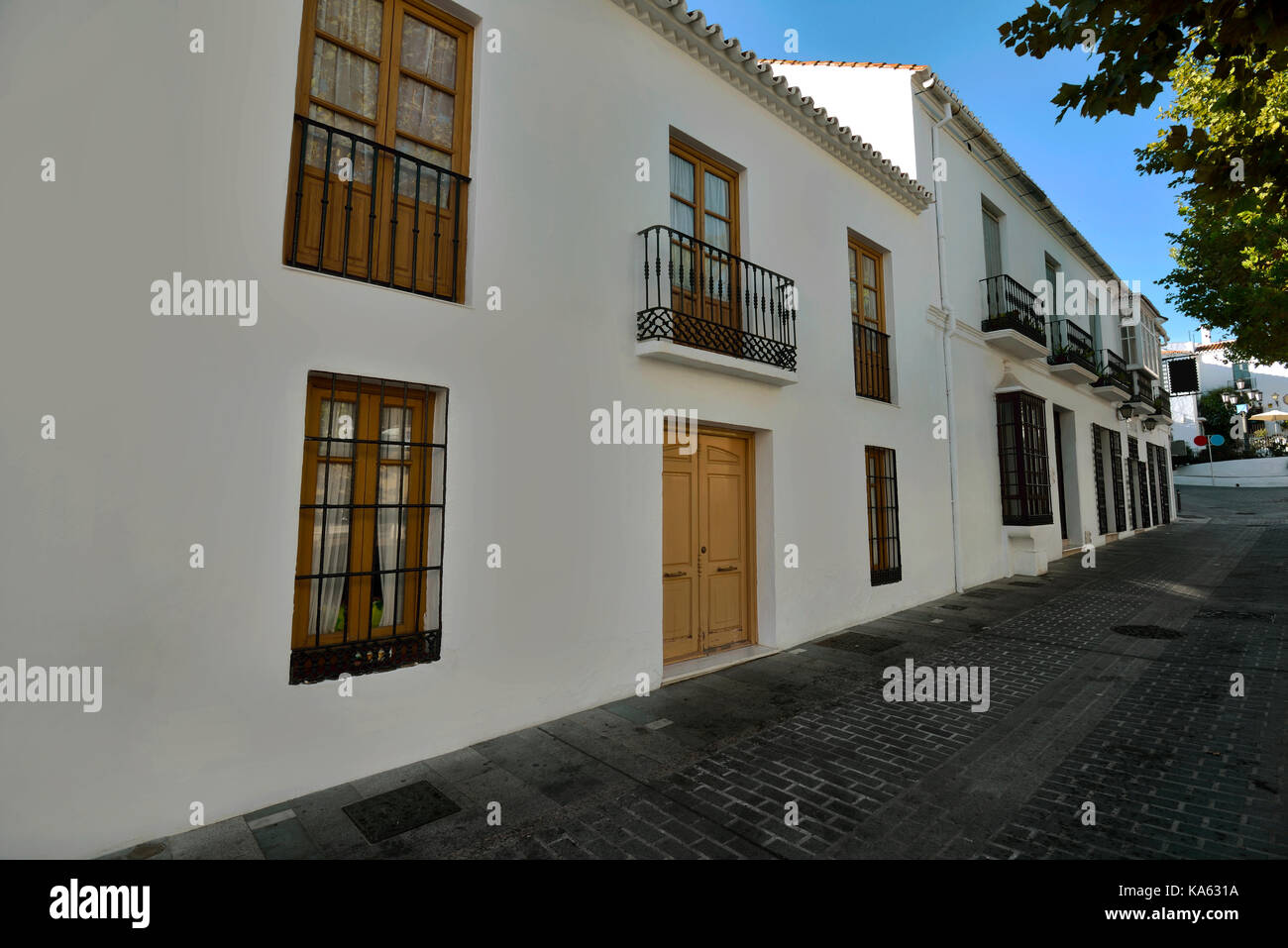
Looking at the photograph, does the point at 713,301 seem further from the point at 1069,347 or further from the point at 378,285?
the point at 1069,347

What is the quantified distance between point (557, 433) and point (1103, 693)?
192 inches

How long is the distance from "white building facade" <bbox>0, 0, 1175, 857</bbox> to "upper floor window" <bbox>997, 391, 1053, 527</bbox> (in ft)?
17.0

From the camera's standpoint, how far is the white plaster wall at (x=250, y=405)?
265 cm

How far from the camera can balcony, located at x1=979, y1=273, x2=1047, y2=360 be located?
409 inches

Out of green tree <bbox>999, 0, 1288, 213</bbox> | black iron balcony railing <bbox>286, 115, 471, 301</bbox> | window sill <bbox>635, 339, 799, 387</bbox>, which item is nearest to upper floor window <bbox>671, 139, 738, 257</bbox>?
window sill <bbox>635, 339, 799, 387</bbox>

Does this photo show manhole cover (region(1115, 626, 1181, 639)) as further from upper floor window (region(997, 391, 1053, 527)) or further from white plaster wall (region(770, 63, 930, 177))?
white plaster wall (region(770, 63, 930, 177))

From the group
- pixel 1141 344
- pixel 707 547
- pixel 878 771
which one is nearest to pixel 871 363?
pixel 707 547

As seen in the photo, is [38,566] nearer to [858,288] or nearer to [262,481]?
[262,481]

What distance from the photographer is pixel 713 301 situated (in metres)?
5.93

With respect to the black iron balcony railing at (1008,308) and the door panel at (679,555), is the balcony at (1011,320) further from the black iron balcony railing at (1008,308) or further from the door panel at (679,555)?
the door panel at (679,555)

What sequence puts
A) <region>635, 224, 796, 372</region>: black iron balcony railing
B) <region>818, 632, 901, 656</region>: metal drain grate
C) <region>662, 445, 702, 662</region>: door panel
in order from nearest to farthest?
<region>635, 224, 796, 372</region>: black iron balcony railing
<region>662, 445, 702, 662</region>: door panel
<region>818, 632, 901, 656</region>: metal drain grate

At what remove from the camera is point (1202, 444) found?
32250 millimetres

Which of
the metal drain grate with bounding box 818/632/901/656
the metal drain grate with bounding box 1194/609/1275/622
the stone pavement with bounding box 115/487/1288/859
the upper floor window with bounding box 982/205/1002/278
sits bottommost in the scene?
the stone pavement with bounding box 115/487/1288/859

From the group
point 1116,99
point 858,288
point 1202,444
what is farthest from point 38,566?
point 1202,444
